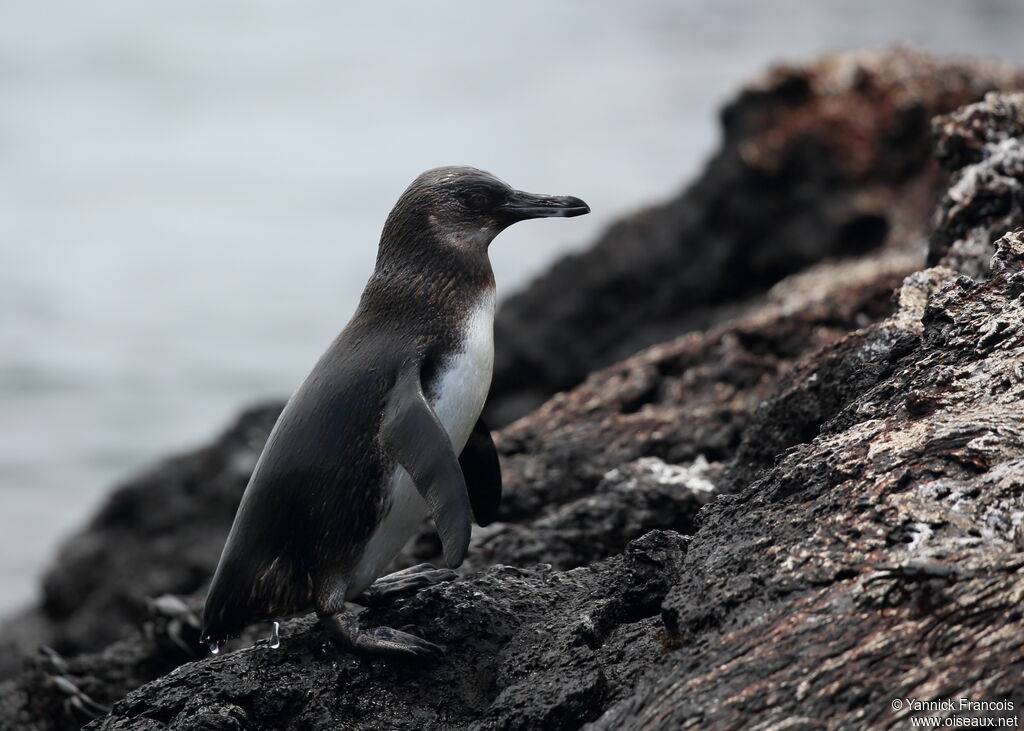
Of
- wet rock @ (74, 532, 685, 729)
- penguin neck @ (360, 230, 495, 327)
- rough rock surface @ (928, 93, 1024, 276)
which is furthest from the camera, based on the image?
rough rock surface @ (928, 93, 1024, 276)

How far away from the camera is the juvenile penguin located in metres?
3.86

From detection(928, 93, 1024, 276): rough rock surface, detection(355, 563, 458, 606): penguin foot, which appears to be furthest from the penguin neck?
detection(928, 93, 1024, 276): rough rock surface

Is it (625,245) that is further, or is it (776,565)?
(625,245)

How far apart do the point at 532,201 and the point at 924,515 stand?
222 cm

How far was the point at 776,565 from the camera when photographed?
3.11 metres

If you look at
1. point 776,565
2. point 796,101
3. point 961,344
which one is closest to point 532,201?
point 961,344

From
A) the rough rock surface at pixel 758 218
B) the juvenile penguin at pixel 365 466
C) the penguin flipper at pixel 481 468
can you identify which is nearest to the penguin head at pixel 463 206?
the juvenile penguin at pixel 365 466

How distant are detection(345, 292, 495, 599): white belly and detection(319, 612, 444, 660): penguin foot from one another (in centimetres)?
17

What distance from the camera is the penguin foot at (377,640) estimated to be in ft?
12.5

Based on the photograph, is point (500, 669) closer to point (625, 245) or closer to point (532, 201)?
point (532, 201)

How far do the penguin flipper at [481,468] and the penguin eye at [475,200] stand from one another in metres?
0.86

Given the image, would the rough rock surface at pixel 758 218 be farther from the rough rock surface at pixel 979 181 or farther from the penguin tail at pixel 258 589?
the penguin tail at pixel 258 589

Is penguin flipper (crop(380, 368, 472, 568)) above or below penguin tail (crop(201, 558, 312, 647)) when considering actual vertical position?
above

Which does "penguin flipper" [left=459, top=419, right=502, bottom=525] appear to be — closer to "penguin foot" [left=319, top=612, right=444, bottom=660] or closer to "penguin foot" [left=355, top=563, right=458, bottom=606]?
"penguin foot" [left=355, top=563, right=458, bottom=606]
